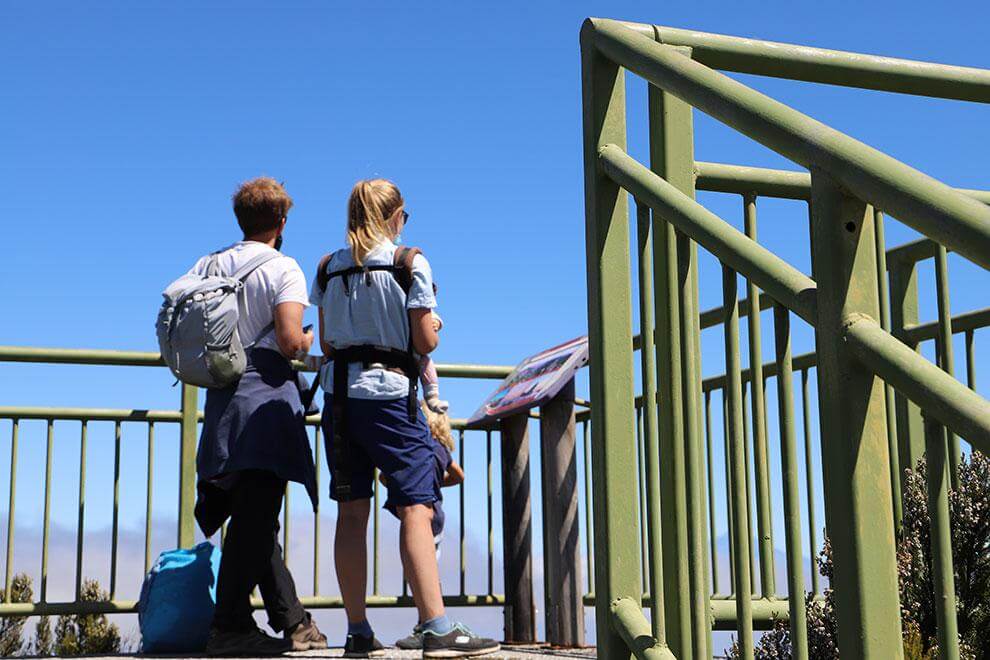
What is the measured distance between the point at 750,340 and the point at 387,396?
232cm

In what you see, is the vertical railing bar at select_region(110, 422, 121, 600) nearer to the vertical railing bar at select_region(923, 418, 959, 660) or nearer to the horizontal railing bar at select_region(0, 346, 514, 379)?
the horizontal railing bar at select_region(0, 346, 514, 379)

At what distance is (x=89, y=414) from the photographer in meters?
6.84

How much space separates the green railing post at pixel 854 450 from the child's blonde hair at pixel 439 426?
3078 mm

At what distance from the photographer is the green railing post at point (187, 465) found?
22.1 ft

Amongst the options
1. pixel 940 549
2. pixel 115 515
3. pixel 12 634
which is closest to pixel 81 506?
pixel 115 515

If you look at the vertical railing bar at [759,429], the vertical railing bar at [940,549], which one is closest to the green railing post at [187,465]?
the vertical railing bar at [759,429]

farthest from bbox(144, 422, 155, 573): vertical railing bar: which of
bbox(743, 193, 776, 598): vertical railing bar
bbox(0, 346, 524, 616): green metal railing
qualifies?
bbox(743, 193, 776, 598): vertical railing bar

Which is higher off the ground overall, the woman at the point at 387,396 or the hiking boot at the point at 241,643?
the woman at the point at 387,396

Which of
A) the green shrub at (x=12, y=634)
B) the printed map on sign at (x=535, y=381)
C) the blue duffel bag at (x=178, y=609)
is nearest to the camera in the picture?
the blue duffel bag at (x=178, y=609)

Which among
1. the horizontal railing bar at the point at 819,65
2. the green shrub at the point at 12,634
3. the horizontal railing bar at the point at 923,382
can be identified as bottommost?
the green shrub at the point at 12,634

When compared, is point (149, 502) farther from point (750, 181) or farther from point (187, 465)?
point (750, 181)

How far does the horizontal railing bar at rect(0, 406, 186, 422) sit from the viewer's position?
265 inches

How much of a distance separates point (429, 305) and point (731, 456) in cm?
240

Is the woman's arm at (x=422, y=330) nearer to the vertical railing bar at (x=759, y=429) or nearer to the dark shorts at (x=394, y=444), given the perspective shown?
the dark shorts at (x=394, y=444)
